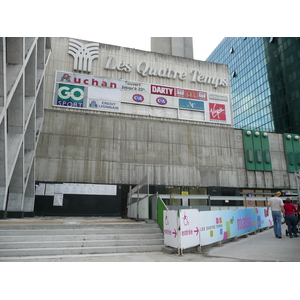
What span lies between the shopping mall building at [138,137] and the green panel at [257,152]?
0.13 metres

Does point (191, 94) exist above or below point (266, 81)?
below

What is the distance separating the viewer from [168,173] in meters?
26.2

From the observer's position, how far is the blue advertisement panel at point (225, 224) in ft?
28.0

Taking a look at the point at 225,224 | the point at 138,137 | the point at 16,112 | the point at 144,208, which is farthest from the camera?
the point at 138,137

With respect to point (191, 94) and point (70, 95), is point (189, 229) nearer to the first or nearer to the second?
point (70, 95)

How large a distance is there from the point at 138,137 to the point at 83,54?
11296 mm

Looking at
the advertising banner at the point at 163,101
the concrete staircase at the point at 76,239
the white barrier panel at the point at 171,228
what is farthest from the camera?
the advertising banner at the point at 163,101

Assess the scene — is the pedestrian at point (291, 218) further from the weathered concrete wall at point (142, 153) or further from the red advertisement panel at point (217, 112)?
the red advertisement panel at point (217, 112)

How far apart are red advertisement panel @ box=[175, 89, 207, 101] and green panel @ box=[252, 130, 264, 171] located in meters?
7.64

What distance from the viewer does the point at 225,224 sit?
31.9 feet

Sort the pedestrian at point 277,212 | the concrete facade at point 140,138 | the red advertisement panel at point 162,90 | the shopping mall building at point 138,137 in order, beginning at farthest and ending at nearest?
1. the red advertisement panel at point 162,90
2. the concrete facade at point 140,138
3. the shopping mall building at point 138,137
4. the pedestrian at point 277,212

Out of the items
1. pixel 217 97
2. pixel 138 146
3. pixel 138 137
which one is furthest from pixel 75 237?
pixel 217 97

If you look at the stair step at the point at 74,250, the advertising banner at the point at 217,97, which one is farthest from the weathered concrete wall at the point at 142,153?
the stair step at the point at 74,250

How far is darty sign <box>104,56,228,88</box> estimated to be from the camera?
2819 centimetres
